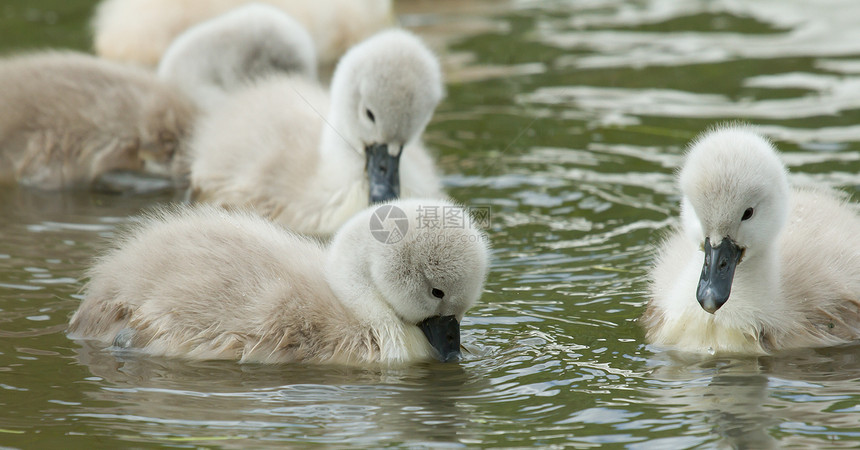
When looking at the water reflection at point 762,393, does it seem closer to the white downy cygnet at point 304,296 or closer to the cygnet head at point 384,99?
the white downy cygnet at point 304,296

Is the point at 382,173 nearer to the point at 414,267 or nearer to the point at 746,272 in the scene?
the point at 414,267

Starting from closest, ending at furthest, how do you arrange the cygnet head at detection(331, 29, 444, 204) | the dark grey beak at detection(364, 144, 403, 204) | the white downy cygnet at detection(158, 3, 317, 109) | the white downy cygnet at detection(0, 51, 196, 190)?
1. the cygnet head at detection(331, 29, 444, 204)
2. the dark grey beak at detection(364, 144, 403, 204)
3. the white downy cygnet at detection(0, 51, 196, 190)
4. the white downy cygnet at detection(158, 3, 317, 109)

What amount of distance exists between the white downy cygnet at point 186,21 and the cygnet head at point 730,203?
674 cm

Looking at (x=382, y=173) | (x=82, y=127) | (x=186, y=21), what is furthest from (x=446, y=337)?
(x=186, y=21)

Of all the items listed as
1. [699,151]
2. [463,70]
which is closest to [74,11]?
[463,70]

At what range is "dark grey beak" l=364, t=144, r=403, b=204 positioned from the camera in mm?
6941

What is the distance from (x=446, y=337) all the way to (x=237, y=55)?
13.6 ft

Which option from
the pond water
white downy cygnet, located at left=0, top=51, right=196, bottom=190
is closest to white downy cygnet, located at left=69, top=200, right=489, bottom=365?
the pond water

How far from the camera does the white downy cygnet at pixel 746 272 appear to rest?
5.05m

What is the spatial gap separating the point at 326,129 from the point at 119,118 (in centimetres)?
142

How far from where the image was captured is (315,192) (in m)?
7.21

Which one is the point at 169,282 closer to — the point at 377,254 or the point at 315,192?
the point at 377,254

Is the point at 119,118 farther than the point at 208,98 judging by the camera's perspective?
No

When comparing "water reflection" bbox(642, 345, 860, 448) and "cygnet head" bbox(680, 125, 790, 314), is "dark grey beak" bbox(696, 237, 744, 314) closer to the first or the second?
"cygnet head" bbox(680, 125, 790, 314)
